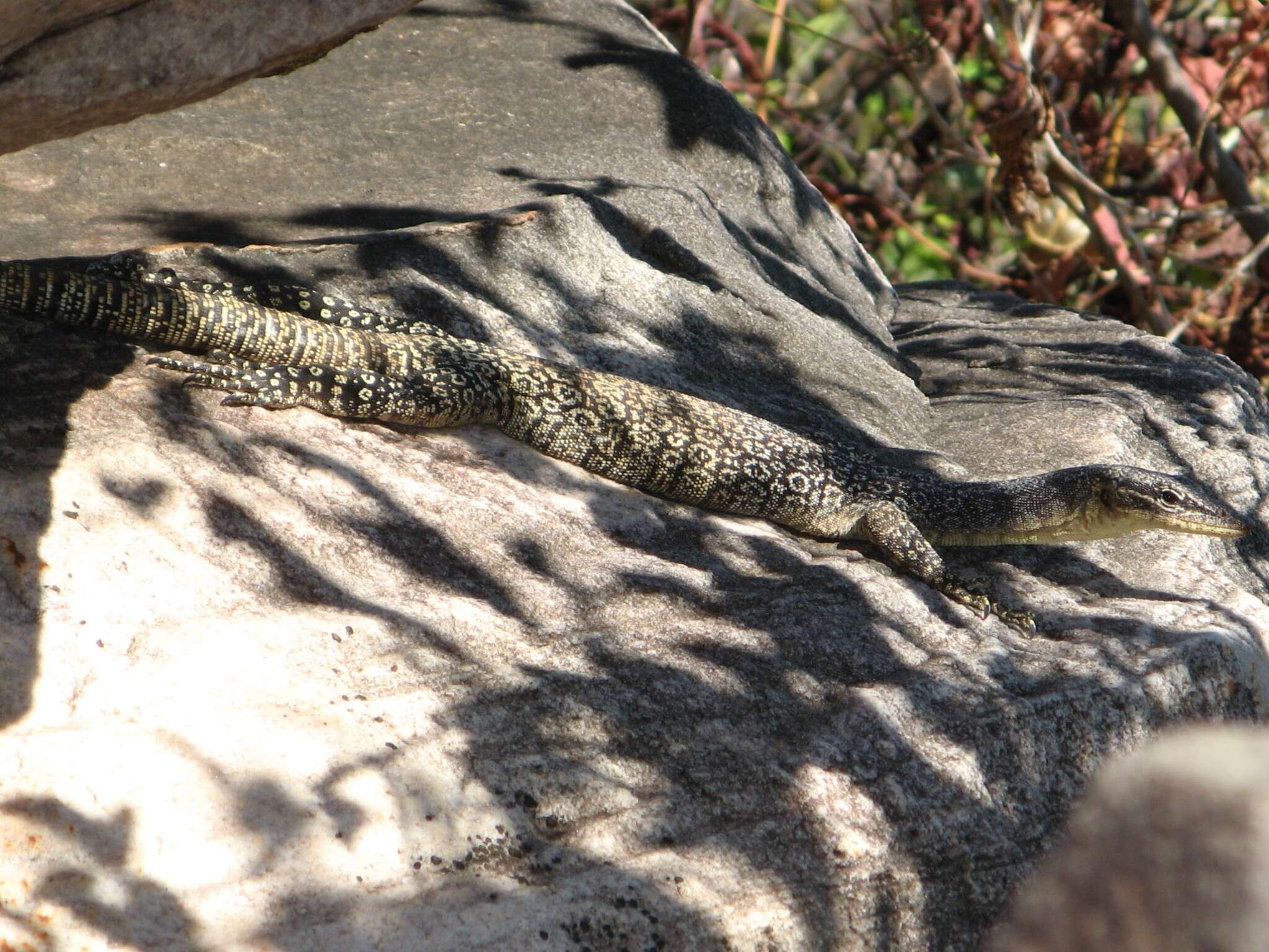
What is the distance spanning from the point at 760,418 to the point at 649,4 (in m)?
10.9

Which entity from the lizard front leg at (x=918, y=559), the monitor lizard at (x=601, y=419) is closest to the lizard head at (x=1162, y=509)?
the monitor lizard at (x=601, y=419)

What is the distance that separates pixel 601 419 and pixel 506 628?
6.65 ft

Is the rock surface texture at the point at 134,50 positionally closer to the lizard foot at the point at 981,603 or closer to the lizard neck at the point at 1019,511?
the lizard foot at the point at 981,603

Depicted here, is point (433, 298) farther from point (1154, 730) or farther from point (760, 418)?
point (1154, 730)

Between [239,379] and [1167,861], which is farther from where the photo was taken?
[239,379]

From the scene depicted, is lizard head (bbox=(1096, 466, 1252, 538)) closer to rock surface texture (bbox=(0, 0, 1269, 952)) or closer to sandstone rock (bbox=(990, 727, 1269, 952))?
rock surface texture (bbox=(0, 0, 1269, 952))

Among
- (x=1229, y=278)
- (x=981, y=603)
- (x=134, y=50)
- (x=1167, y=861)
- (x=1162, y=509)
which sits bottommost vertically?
(x=981, y=603)

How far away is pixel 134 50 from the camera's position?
4.20 meters

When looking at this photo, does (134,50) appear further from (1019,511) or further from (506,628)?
(1019,511)

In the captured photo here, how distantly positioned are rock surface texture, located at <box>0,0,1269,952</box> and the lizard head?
30 centimetres

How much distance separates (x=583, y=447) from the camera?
678 cm

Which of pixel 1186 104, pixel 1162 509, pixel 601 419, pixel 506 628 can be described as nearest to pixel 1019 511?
pixel 1162 509

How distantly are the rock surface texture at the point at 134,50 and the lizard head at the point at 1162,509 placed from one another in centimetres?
459

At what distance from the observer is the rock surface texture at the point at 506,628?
3.87m
